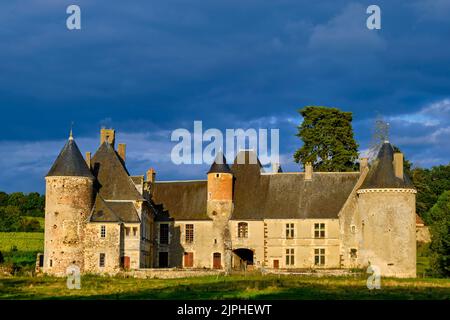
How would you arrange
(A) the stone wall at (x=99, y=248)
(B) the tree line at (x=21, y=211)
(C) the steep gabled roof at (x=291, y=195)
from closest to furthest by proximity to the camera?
(A) the stone wall at (x=99, y=248), (C) the steep gabled roof at (x=291, y=195), (B) the tree line at (x=21, y=211)

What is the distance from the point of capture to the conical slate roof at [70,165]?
159ft

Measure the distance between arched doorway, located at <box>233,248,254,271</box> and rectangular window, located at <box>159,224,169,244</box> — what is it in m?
4.74

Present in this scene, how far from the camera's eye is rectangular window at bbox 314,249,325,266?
52719mm

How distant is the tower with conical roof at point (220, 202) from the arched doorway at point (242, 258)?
1215mm

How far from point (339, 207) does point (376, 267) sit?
5.67 meters

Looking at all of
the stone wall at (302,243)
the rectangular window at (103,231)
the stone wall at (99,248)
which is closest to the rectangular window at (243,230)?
the stone wall at (302,243)

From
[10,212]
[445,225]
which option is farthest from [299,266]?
[10,212]

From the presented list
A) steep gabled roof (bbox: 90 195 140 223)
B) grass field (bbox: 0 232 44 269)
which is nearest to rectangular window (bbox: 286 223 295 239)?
steep gabled roof (bbox: 90 195 140 223)

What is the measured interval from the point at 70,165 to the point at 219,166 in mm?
10948

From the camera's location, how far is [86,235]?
48.1 meters

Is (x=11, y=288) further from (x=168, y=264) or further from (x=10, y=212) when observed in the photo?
(x=10, y=212)

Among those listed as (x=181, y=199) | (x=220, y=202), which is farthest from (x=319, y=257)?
(x=181, y=199)

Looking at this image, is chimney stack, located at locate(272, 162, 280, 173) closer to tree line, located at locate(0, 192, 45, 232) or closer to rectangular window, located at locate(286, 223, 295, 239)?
rectangular window, located at locate(286, 223, 295, 239)

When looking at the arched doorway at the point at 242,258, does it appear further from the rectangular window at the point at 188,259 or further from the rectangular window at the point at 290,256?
the rectangular window at the point at 290,256
